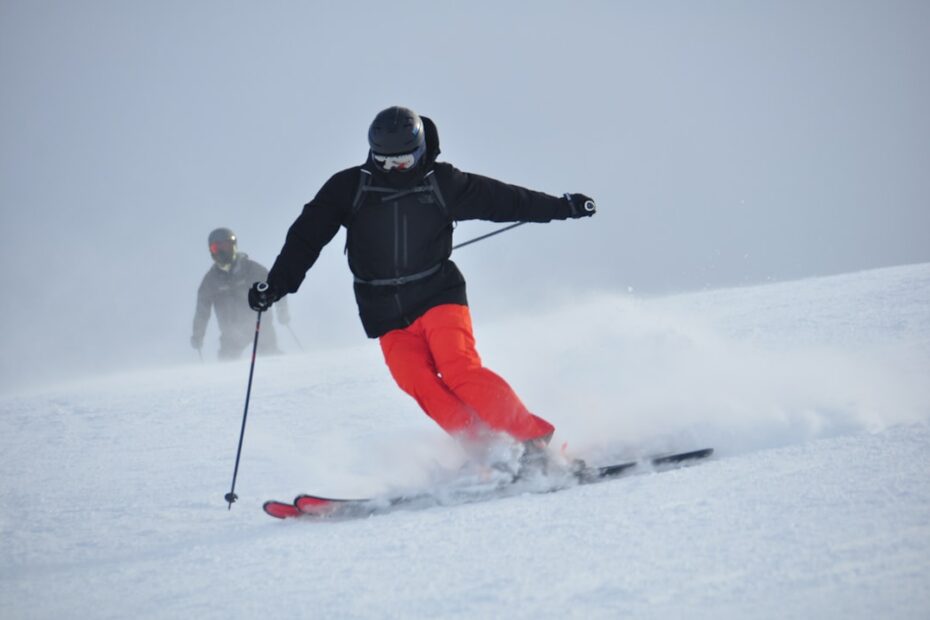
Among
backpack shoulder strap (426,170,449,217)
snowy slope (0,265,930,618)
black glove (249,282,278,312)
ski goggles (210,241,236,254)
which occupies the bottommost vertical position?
snowy slope (0,265,930,618)

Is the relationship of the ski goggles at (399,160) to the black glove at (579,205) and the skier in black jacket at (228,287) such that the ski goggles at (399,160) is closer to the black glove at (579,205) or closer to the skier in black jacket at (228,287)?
the black glove at (579,205)

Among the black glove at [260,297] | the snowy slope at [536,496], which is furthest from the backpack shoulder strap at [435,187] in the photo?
the snowy slope at [536,496]

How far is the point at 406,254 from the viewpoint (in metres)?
4.14

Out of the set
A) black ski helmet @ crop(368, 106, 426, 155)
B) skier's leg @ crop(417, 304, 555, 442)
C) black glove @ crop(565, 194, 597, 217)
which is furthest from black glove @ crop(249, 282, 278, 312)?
black glove @ crop(565, 194, 597, 217)

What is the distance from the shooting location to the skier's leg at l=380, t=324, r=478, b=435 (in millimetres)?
3900

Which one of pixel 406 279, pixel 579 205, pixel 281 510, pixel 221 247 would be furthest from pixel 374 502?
pixel 221 247

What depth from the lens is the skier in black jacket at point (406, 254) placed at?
4.01 m

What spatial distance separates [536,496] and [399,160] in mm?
1825

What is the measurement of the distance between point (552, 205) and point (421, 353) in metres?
1.21

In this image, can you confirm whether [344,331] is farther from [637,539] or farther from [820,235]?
[820,235]

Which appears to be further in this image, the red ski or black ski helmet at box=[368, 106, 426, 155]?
black ski helmet at box=[368, 106, 426, 155]

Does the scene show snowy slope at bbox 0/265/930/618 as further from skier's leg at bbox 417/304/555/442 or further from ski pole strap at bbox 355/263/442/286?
ski pole strap at bbox 355/263/442/286

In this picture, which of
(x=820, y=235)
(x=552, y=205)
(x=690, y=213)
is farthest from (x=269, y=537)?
(x=690, y=213)

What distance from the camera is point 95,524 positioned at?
3594 millimetres
